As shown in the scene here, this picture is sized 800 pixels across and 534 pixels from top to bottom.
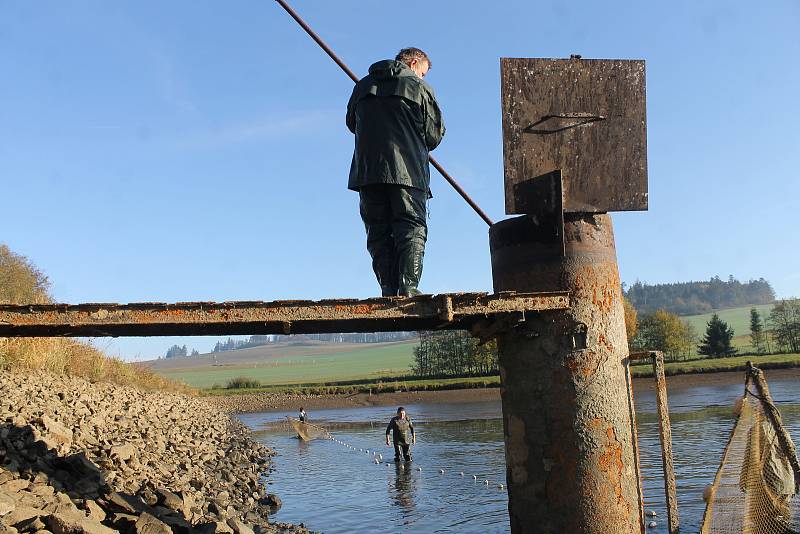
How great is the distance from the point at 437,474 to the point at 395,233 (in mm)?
17065

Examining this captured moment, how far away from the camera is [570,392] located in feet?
14.8

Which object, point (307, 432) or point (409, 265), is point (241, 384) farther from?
point (409, 265)

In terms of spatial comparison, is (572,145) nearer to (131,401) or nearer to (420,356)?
(131,401)

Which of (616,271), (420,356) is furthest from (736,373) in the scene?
(616,271)

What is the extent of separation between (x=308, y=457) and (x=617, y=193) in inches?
960

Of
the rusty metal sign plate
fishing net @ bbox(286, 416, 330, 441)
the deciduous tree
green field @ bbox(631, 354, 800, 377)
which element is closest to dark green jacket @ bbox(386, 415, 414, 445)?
fishing net @ bbox(286, 416, 330, 441)

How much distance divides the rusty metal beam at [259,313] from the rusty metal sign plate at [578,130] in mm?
681

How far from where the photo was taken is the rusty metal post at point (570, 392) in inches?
175

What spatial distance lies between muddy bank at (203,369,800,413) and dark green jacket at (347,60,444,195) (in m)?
55.6

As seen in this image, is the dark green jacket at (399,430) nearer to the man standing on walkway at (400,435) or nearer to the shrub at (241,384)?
the man standing on walkway at (400,435)

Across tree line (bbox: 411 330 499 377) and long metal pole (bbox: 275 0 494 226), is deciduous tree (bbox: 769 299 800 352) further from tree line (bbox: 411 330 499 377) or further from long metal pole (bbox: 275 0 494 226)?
long metal pole (bbox: 275 0 494 226)

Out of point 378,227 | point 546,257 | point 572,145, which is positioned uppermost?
point 572,145

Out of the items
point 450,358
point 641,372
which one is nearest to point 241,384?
point 450,358

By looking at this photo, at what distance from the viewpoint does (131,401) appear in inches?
811
